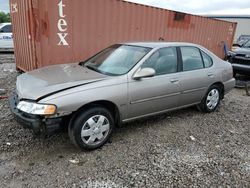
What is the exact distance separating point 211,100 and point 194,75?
91 centimetres

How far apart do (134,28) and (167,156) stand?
4.95m

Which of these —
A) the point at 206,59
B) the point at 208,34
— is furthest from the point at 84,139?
the point at 208,34

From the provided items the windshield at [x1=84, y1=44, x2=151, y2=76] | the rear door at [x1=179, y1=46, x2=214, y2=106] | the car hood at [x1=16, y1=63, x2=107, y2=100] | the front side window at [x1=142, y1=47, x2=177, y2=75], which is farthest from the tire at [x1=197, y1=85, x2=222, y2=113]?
the car hood at [x1=16, y1=63, x2=107, y2=100]

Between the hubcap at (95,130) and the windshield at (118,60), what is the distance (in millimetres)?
749

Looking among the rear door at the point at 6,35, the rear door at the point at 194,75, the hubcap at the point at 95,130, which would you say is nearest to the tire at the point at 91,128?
the hubcap at the point at 95,130

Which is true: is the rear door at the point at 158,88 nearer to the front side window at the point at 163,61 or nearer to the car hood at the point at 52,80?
the front side window at the point at 163,61

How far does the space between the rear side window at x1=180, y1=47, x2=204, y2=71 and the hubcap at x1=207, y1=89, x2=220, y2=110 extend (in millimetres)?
674

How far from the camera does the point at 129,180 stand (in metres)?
2.84

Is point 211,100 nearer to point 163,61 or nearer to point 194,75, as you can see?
point 194,75

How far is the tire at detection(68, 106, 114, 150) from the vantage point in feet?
10.4

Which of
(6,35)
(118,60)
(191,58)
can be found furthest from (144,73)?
(6,35)

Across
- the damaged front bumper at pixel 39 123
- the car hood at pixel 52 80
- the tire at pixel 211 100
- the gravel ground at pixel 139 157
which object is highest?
the car hood at pixel 52 80

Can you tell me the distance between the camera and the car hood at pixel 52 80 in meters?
3.07

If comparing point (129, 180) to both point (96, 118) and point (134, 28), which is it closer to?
point (96, 118)
